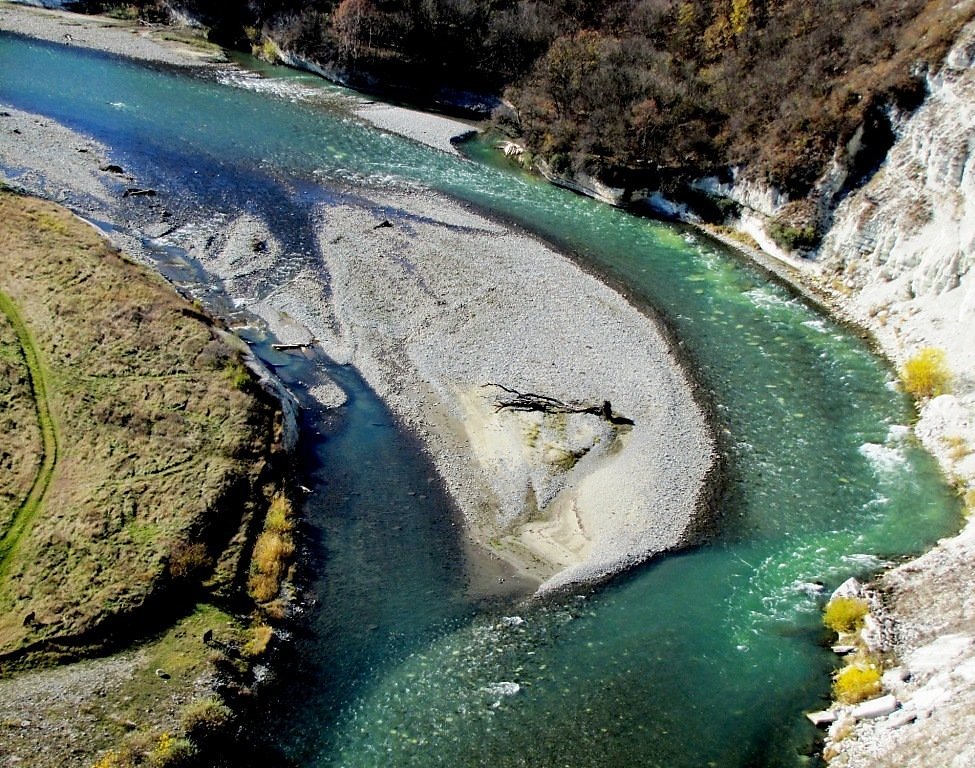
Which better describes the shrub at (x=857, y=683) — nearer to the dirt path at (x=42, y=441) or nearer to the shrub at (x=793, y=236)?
the dirt path at (x=42, y=441)

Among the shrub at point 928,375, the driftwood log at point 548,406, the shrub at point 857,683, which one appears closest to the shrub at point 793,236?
the shrub at point 928,375

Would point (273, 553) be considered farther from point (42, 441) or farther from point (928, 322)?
point (928, 322)

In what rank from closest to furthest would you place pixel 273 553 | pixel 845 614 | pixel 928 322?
pixel 845 614
pixel 273 553
pixel 928 322

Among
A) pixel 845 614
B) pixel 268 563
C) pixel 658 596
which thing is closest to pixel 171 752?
pixel 268 563

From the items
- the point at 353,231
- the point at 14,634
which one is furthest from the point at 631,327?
the point at 14,634

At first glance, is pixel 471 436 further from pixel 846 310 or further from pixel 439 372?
pixel 846 310

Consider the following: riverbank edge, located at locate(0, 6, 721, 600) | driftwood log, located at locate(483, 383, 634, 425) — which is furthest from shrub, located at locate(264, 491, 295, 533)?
riverbank edge, located at locate(0, 6, 721, 600)
